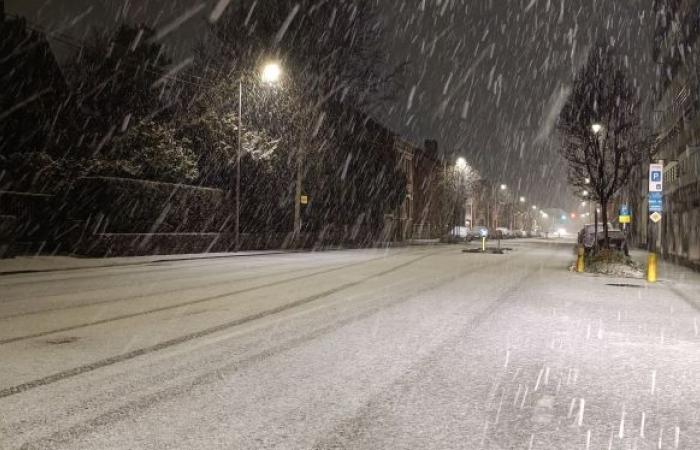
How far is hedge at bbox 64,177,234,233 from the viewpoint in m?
24.6

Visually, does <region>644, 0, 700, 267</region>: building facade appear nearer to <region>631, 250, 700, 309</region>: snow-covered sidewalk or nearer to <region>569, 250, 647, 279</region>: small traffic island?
<region>631, 250, 700, 309</region>: snow-covered sidewalk

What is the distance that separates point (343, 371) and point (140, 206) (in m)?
21.8

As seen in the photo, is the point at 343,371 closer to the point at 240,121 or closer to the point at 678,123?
the point at 240,121

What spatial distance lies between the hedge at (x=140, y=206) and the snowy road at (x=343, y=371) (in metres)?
13.0

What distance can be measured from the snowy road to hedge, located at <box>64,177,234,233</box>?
1299 cm

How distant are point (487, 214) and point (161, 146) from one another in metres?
76.0

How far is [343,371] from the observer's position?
6176mm

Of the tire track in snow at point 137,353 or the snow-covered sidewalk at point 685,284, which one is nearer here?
the tire track in snow at point 137,353

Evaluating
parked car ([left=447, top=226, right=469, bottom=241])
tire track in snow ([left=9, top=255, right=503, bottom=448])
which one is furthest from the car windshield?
parked car ([left=447, top=226, right=469, bottom=241])

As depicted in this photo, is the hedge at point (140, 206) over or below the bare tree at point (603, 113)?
below

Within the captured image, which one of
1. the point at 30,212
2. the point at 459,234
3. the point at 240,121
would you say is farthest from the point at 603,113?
the point at 459,234

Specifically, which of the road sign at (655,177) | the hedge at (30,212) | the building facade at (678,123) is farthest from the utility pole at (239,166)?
the building facade at (678,123)

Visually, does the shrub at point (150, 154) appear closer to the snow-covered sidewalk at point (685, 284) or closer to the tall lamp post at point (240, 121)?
the tall lamp post at point (240, 121)

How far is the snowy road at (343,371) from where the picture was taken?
4.38 meters
